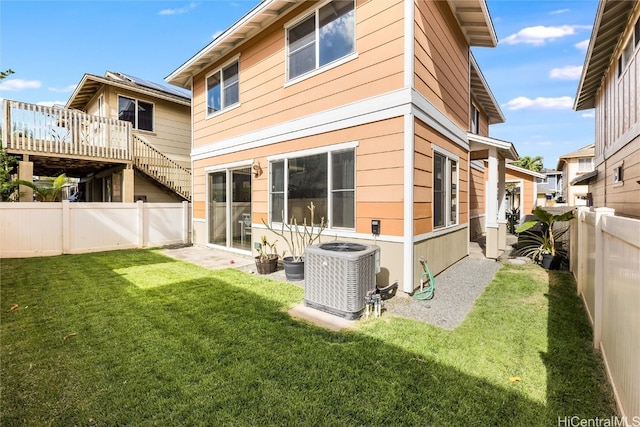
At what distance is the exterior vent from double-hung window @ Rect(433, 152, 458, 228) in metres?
2.41

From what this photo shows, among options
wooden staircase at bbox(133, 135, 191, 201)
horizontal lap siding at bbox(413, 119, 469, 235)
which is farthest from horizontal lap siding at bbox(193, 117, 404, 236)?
wooden staircase at bbox(133, 135, 191, 201)

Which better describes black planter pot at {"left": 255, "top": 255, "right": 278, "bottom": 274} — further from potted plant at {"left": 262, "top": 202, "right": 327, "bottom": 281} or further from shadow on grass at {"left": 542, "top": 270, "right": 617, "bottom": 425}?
shadow on grass at {"left": 542, "top": 270, "right": 617, "bottom": 425}

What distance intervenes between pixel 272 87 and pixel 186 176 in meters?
6.98

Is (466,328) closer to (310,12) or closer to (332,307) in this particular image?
(332,307)

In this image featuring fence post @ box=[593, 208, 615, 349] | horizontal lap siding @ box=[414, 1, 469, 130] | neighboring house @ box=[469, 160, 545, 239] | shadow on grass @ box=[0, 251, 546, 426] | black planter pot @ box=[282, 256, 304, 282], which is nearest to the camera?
shadow on grass @ box=[0, 251, 546, 426]

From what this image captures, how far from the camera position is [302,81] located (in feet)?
20.3

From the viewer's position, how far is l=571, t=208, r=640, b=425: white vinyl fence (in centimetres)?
180

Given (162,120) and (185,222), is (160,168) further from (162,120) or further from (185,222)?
(162,120)

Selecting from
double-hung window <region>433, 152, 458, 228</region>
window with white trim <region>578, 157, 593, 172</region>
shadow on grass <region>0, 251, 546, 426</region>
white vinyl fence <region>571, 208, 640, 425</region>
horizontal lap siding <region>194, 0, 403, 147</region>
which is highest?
window with white trim <region>578, 157, 593, 172</region>

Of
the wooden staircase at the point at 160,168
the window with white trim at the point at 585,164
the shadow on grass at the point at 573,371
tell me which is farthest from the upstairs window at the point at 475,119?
the window with white trim at the point at 585,164

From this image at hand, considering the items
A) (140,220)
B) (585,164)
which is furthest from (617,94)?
(585,164)

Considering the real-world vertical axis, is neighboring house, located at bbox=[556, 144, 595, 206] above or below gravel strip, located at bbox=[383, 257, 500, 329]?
above

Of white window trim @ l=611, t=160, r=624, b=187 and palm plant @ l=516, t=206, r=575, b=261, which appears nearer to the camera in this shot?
palm plant @ l=516, t=206, r=575, b=261

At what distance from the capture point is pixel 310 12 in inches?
234
